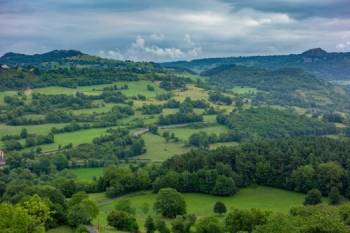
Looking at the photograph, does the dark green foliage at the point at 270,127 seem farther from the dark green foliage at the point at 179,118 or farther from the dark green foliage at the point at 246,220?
the dark green foliage at the point at 246,220

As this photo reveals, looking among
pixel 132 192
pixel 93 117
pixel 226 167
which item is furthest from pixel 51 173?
pixel 93 117

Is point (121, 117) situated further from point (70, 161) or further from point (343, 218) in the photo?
point (343, 218)

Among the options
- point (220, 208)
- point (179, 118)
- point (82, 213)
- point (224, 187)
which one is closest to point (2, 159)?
point (224, 187)

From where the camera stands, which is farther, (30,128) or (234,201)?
(30,128)

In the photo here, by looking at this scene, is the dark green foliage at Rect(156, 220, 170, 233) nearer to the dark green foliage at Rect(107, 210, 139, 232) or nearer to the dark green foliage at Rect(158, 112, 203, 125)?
the dark green foliage at Rect(107, 210, 139, 232)

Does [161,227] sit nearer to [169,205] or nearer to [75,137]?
[169,205]
